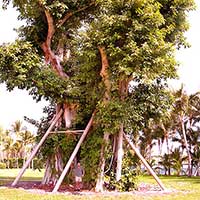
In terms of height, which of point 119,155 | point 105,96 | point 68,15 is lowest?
point 119,155

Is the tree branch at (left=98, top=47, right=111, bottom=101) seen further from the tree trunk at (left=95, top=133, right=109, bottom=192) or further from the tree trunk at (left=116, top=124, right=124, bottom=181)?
the tree trunk at (left=95, top=133, right=109, bottom=192)

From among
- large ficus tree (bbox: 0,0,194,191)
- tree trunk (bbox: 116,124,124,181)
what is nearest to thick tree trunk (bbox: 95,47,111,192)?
large ficus tree (bbox: 0,0,194,191)

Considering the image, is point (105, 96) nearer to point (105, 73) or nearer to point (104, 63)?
point (105, 73)

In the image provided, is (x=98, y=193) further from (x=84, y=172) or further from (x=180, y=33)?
(x=180, y=33)

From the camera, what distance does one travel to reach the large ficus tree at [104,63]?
14398 millimetres

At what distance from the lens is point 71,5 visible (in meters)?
17.4

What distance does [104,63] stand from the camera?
15289 mm

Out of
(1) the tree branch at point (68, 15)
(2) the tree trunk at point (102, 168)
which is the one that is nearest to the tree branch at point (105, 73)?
(2) the tree trunk at point (102, 168)

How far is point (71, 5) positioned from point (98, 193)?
8.43 meters

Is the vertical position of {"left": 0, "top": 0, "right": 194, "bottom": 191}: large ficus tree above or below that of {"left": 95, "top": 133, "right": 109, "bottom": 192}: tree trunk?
above

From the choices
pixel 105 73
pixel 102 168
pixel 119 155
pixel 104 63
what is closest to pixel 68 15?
pixel 104 63

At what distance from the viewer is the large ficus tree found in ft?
47.2

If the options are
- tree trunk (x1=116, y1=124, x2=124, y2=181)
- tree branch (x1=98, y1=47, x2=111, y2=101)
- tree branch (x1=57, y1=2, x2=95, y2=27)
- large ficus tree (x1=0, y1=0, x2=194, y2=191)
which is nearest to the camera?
large ficus tree (x1=0, y1=0, x2=194, y2=191)

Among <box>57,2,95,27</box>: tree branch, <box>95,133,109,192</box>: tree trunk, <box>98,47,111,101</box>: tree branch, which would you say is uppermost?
<box>57,2,95,27</box>: tree branch
